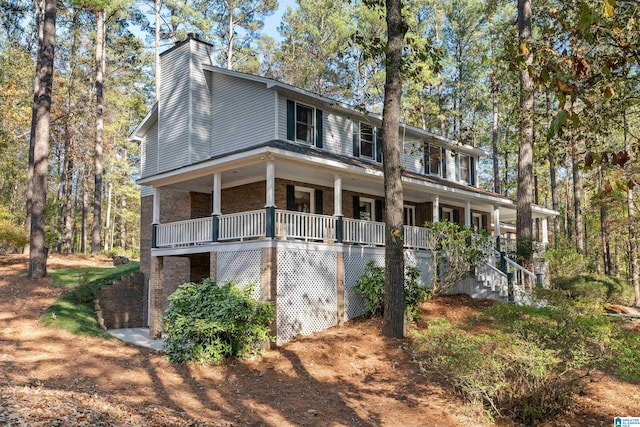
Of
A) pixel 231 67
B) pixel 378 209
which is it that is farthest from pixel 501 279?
pixel 231 67

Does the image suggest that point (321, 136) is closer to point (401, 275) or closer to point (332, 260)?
point (332, 260)

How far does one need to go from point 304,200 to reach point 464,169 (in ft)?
36.3

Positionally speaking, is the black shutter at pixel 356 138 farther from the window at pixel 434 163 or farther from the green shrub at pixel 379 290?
the green shrub at pixel 379 290

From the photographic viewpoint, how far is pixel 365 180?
16.8 meters

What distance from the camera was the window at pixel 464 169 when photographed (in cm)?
2489

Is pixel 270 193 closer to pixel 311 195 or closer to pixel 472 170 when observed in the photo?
pixel 311 195

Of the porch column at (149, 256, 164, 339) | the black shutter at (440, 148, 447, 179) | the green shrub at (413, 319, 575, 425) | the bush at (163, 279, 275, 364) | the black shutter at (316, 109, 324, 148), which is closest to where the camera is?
the green shrub at (413, 319, 575, 425)

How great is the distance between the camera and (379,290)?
14.5 m

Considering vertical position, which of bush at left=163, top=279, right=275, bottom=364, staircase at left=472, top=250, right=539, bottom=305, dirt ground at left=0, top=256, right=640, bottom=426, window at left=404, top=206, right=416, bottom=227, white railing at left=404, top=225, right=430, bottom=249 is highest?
window at left=404, top=206, right=416, bottom=227

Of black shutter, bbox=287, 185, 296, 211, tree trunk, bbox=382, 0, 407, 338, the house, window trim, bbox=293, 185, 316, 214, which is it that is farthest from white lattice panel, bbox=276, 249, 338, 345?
window trim, bbox=293, 185, 316, 214

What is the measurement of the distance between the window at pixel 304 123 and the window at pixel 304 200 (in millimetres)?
1744

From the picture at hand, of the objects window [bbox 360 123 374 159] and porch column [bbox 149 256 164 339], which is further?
window [bbox 360 123 374 159]

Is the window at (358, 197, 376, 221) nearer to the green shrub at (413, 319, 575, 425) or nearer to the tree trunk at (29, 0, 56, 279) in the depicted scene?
the green shrub at (413, 319, 575, 425)

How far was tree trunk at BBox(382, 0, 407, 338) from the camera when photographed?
12.4m
